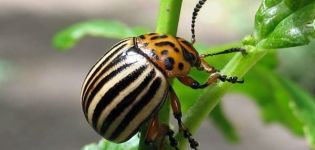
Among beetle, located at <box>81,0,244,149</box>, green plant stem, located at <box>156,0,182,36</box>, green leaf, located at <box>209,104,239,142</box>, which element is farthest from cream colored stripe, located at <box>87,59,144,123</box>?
green leaf, located at <box>209,104,239,142</box>

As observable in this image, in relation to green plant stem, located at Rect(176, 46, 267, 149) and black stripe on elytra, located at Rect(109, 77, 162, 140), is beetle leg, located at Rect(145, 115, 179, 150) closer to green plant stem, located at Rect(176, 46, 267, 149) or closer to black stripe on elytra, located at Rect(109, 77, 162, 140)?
green plant stem, located at Rect(176, 46, 267, 149)

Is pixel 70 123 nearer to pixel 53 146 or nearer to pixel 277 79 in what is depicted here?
pixel 53 146

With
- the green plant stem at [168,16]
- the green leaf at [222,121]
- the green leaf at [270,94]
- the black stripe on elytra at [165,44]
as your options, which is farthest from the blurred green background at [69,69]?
the green plant stem at [168,16]

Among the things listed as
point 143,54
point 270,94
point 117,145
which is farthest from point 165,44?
point 270,94

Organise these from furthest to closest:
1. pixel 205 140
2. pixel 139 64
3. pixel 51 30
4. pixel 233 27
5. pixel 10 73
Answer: pixel 51 30
pixel 233 27
pixel 10 73
pixel 205 140
pixel 139 64

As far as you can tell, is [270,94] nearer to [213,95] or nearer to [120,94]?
[120,94]

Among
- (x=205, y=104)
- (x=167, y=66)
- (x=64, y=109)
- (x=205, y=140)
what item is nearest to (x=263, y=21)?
(x=205, y=104)
